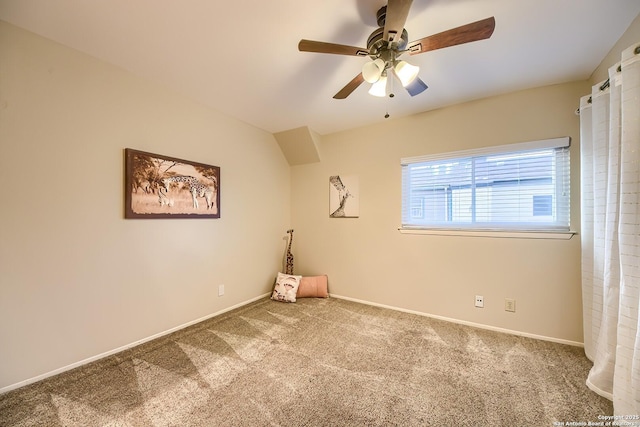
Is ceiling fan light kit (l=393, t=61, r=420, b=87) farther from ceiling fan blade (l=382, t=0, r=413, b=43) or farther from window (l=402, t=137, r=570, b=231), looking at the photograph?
window (l=402, t=137, r=570, b=231)

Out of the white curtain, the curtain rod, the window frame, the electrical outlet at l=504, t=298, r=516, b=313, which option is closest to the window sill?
the window frame

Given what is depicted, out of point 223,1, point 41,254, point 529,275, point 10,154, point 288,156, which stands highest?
point 223,1

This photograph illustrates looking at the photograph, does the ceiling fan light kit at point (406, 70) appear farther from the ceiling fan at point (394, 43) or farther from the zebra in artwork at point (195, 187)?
the zebra in artwork at point (195, 187)

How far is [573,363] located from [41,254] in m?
3.95

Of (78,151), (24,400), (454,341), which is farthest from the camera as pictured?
(454,341)

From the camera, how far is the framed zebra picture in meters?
2.08

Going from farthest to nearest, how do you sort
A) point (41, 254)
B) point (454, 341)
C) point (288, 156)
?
→ point (288, 156), point (454, 341), point (41, 254)

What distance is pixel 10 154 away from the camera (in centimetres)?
155

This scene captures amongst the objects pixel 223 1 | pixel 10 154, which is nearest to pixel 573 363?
pixel 223 1

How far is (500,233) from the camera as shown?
2393mm

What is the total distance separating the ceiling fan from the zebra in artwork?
1747 millimetres

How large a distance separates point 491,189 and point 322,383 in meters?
2.38

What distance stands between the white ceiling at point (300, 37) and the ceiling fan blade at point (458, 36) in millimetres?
224

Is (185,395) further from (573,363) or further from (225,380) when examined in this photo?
(573,363)
